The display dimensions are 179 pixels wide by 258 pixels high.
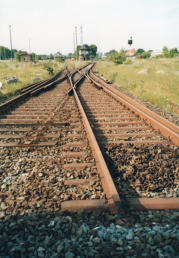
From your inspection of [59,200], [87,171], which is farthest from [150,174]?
[59,200]

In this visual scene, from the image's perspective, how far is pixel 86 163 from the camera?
3240 mm

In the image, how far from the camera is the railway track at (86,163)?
2.44m

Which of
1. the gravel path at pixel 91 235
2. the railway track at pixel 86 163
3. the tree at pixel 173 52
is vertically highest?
the tree at pixel 173 52

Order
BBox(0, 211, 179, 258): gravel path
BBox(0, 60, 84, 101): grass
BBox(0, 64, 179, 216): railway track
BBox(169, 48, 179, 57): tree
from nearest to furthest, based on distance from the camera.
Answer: BBox(0, 211, 179, 258): gravel path → BBox(0, 64, 179, 216): railway track → BBox(0, 60, 84, 101): grass → BBox(169, 48, 179, 57): tree

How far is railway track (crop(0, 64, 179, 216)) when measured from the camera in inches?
96.0

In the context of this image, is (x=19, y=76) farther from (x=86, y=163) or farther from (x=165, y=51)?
(x=165, y=51)

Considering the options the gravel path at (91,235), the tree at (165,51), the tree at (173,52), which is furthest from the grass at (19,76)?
the tree at (165,51)

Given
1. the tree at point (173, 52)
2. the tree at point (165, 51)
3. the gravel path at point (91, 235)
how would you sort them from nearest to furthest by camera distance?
the gravel path at point (91, 235) → the tree at point (173, 52) → the tree at point (165, 51)

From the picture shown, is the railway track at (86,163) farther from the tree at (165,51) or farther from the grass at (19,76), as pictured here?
the tree at (165,51)

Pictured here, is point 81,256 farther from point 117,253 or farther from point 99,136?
point 99,136

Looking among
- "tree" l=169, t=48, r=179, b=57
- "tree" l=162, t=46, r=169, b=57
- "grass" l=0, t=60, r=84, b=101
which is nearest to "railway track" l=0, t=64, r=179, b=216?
"grass" l=0, t=60, r=84, b=101

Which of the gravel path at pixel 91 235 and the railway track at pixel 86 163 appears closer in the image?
the gravel path at pixel 91 235

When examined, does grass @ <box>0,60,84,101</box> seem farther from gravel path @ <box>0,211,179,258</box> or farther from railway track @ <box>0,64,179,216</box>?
gravel path @ <box>0,211,179,258</box>

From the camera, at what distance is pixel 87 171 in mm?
3072
